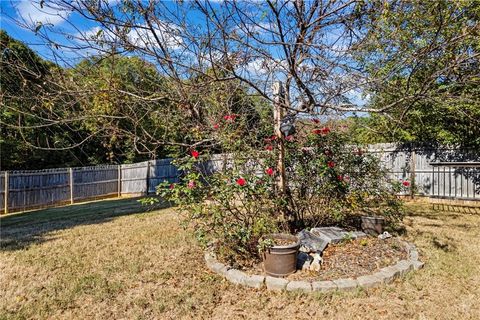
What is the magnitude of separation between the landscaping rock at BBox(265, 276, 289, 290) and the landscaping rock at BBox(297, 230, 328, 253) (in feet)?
2.35

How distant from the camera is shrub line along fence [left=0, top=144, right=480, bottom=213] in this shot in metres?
8.38

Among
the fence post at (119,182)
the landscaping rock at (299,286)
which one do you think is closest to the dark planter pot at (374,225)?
the landscaping rock at (299,286)

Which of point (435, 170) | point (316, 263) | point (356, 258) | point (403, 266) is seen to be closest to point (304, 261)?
point (316, 263)

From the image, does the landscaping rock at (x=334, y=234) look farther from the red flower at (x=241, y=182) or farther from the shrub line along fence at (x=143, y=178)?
the shrub line along fence at (x=143, y=178)

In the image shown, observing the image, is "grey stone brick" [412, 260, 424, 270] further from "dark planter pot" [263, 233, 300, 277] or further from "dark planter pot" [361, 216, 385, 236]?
"dark planter pot" [263, 233, 300, 277]

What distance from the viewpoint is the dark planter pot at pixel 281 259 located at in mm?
3035

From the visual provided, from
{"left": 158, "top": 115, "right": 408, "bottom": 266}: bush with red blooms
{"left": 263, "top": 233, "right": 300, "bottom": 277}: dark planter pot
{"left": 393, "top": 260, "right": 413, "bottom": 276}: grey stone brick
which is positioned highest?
{"left": 158, "top": 115, "right": 408, "bottom": 266}: bush with red blooms

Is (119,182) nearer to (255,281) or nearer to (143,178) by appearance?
(143,178)

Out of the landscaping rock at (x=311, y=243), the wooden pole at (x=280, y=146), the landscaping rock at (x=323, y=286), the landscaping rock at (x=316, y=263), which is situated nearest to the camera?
the landscaping rock at (x=323, y=286)

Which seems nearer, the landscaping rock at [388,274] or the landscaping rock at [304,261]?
the landscaping rock at [388,274]

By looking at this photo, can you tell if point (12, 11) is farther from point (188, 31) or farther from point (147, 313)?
point (147, 313)

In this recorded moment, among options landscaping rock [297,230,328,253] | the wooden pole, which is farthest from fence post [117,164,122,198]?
landscaping rock [297,230,328,253]

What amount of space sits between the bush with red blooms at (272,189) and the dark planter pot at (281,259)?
30 centimetres

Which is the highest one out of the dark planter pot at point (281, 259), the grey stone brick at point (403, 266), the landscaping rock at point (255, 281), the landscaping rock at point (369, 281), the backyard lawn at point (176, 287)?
the dark planter pot at point (281, 259)
